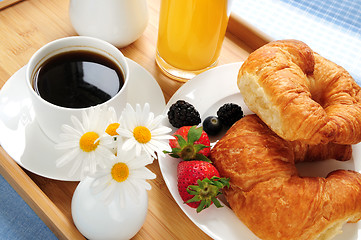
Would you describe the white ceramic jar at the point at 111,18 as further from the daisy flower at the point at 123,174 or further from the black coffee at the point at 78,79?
the daisy flower at the point at 123,174

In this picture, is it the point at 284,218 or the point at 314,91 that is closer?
the point at 284,218

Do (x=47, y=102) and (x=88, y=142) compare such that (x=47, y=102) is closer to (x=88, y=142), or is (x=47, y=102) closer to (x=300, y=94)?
(x=88, y=142)

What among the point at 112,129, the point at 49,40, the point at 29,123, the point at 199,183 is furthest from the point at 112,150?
the point at 49,40

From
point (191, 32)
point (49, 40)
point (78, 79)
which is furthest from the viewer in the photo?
point (49, 40)

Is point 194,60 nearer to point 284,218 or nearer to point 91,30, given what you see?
point 91,30

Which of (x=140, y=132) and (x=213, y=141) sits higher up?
(x=140, y=132)

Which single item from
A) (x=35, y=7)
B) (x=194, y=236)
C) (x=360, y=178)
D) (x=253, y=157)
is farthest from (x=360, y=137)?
(x=35, y=7)
